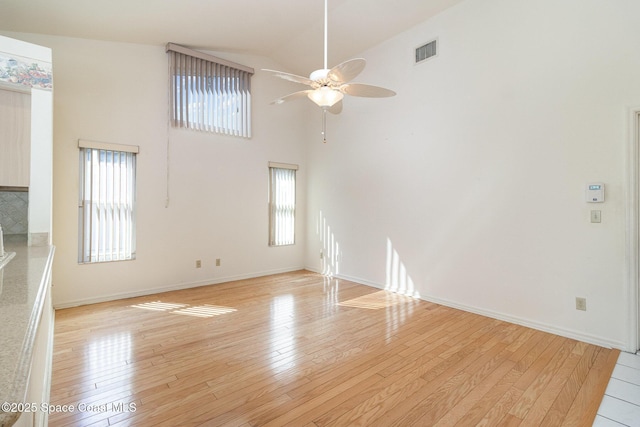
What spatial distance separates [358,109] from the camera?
5.11 metres

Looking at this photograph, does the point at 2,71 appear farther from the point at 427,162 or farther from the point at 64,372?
the point at 427,162

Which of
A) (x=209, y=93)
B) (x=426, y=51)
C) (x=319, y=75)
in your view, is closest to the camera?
(x=319, y=75)

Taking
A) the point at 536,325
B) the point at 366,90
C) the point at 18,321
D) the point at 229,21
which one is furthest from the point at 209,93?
the point at 536,325

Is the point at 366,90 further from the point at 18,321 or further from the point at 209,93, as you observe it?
the point at 209,93

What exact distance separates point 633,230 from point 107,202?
19.1 ft

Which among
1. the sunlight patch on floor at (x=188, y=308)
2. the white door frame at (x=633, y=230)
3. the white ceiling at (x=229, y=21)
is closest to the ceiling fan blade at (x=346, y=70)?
the white ceiling at (x=229, y=21)

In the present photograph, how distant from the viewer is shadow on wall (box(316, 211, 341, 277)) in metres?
5.55

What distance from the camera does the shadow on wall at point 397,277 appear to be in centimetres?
440

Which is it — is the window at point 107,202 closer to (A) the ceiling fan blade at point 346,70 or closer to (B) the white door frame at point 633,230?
(A) the ceiling fan blade at point 346,70

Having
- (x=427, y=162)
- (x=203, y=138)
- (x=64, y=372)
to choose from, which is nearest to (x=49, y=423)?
(x=64, y=372)

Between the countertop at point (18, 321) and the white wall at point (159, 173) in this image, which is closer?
the countertop at point (18, 321)

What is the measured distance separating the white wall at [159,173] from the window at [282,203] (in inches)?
5.7

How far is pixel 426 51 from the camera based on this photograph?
4.16 m

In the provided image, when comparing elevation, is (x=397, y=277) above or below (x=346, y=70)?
below
